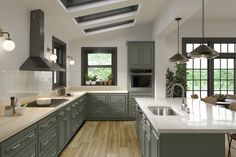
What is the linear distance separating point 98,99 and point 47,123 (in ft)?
12.2

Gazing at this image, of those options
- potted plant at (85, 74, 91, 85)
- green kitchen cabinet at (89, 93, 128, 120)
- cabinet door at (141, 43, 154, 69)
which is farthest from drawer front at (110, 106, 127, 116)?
cabinet door at (141, 43, 154, 69)

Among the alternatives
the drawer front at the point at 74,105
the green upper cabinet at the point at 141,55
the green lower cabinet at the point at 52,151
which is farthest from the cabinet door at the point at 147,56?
the green lower cabinet at the point at 52,151

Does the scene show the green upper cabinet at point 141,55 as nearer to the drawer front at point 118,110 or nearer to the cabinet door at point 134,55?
the cabinet door at point 134,55

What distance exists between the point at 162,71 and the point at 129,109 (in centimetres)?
144

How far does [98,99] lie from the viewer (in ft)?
22.2

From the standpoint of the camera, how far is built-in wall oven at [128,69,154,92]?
6766 millimetres

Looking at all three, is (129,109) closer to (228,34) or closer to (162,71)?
(162,71)

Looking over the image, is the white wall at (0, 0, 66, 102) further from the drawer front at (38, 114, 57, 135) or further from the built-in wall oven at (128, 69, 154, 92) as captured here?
the built-in wall oven at (128, 69, 154, 92)

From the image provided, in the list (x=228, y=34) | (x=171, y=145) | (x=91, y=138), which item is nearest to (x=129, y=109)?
(x=91, y=138)

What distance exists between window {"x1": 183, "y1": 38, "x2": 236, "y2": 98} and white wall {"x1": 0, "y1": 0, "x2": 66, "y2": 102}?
483cm

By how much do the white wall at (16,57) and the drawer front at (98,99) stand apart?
2.34 metres

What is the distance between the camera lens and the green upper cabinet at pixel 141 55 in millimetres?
6703

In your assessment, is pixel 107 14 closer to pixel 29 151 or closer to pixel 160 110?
pixel 160 110

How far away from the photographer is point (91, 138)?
4.95 m
